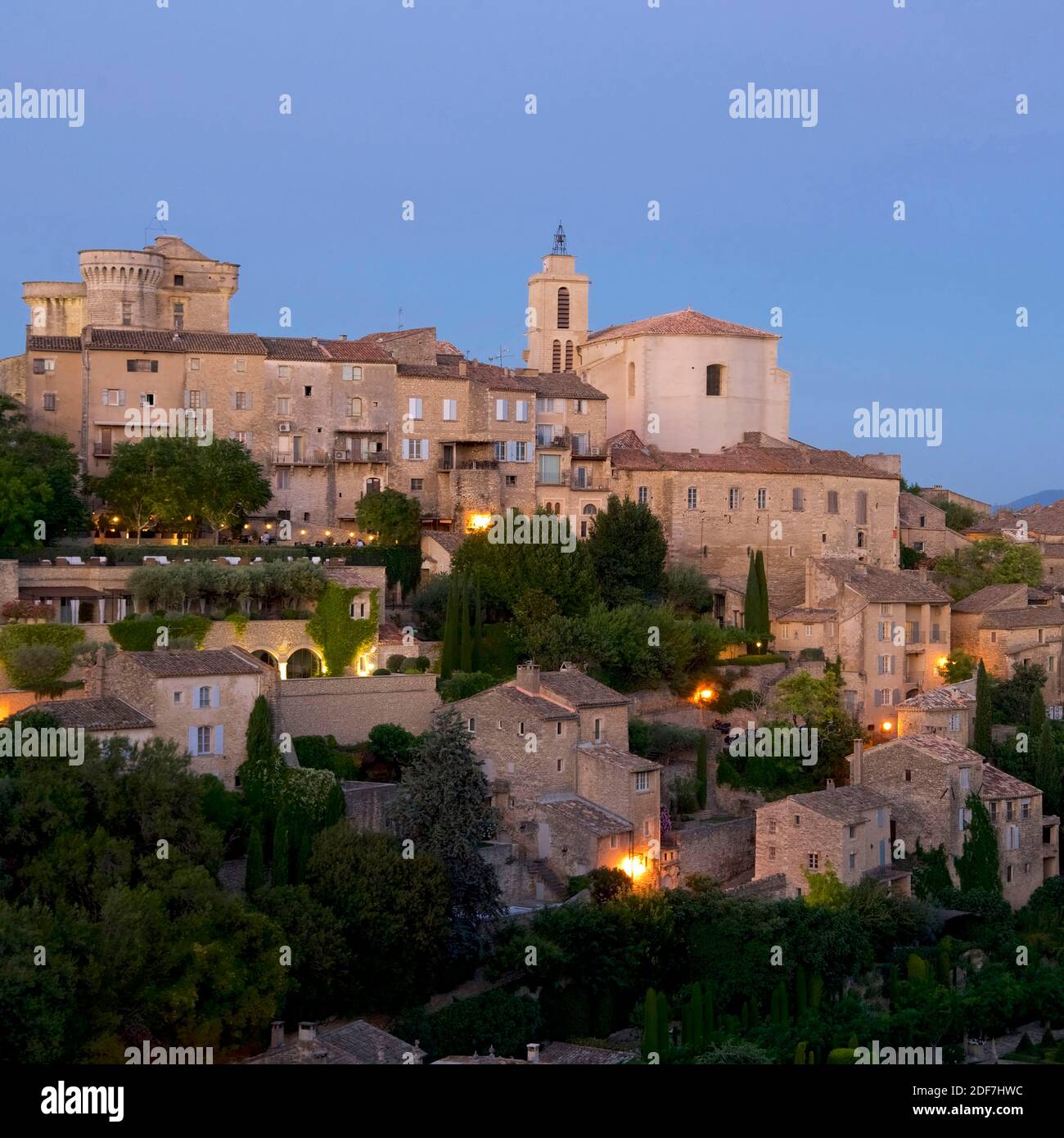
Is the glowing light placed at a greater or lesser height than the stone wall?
lesser

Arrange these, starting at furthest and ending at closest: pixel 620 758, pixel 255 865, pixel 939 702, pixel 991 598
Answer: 1. pixel 991 598
2. pixel 939 702
3. pixel 620 758
4. pixel 255 865

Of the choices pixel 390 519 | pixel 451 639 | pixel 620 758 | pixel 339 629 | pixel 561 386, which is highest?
pixel 561 386

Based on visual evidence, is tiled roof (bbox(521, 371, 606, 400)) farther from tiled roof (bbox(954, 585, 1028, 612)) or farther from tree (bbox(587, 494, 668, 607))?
tiled roof (bbox(954, 585, 1028, 612))

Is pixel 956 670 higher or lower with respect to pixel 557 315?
lower

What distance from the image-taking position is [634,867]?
39.3 m

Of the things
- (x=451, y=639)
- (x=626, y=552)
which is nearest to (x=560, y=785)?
(x=451, y=639)

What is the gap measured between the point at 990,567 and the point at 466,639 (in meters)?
20.7

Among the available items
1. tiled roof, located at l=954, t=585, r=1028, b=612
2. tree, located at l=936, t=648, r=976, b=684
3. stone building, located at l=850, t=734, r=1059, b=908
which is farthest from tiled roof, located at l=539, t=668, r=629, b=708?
tiled roof, located at l=954, t=585, r=1028, b=612

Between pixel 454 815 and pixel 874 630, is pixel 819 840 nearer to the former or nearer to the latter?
pixel 454 815

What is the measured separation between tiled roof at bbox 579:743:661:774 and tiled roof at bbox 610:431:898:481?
1714cm

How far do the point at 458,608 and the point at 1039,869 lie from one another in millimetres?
15177

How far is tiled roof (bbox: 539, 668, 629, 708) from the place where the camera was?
136 ft

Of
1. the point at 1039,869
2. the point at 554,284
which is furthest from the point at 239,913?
the point at 554,284
